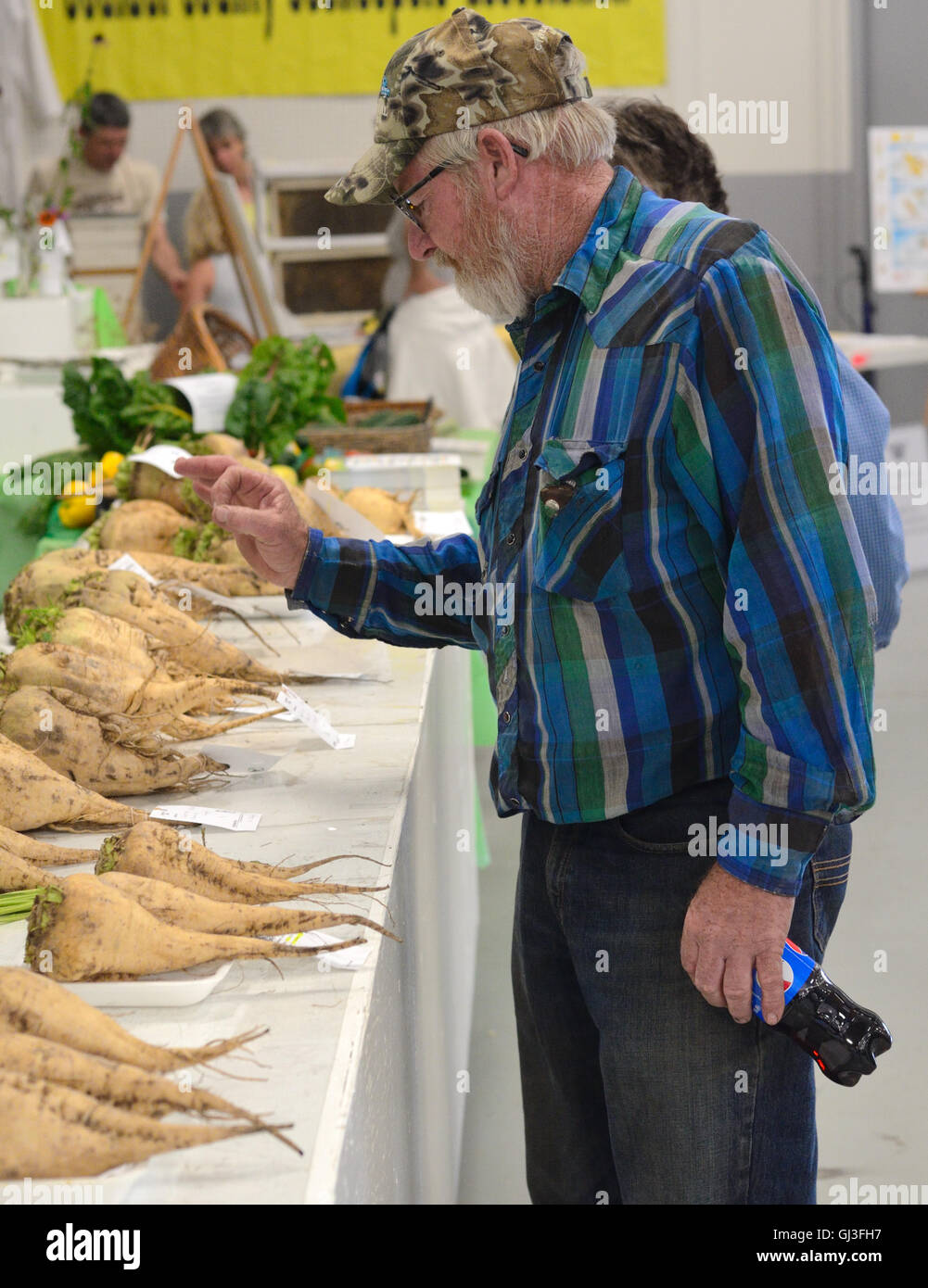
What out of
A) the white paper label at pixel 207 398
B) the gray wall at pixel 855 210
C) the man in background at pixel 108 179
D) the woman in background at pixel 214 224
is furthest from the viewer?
the gray wall at pixel 855 210

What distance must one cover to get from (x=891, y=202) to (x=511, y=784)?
22.6 feet

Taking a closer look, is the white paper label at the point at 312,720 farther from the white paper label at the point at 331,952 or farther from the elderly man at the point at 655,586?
the white paper label at the point at 331,952

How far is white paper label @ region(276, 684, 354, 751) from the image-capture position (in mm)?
1762

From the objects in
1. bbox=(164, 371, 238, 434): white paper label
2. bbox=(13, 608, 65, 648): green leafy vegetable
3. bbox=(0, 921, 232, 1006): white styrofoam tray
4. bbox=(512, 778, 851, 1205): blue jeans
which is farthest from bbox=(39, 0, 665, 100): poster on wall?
bbox=(0, 921, 232, 1006): white styrofoam tray

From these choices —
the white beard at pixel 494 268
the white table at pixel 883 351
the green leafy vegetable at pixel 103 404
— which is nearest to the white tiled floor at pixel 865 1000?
the green leafy vegetable at pixel 103 404

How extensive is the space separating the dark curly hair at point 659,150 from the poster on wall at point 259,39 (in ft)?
22.4

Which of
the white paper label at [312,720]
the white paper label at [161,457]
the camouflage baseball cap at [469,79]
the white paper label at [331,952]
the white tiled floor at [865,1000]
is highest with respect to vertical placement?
the camouflage baseball cap at [469,79]

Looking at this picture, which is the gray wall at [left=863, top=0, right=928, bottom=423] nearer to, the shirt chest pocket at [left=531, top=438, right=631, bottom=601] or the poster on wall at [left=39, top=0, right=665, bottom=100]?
the poster on wall at [left=39, top=0, right=665, bottom=100]

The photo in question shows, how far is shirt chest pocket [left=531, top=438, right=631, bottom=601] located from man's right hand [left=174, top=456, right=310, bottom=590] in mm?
450

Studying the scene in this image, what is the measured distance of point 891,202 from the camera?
7.39m

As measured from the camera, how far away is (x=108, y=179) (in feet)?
25.3

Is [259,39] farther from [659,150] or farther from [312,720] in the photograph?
[312,720]

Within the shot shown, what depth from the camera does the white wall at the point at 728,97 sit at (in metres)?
8.55
